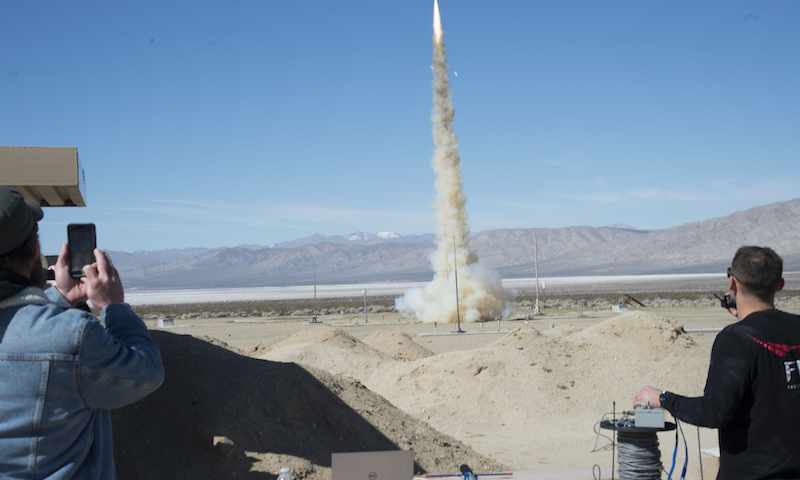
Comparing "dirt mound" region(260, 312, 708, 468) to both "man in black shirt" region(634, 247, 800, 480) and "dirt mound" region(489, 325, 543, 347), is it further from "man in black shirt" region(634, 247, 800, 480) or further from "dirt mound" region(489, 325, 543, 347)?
"man in black shirt" region(634, 247, 800, 480)

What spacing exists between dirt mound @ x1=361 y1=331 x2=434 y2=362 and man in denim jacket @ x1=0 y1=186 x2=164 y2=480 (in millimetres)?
18343

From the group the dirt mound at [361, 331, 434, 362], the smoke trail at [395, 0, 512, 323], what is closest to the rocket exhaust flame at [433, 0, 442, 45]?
the smoke trail at [395, 0, 512, 323]

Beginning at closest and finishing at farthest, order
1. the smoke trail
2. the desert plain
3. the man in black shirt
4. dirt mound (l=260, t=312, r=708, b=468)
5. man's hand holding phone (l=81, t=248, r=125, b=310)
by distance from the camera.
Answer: man's hand holding phone (l=81, t=248, r=125, b=310)
the man in black shirt
the desert plain
dirt mound (l=260, t=312, r=708, b=468)
the smoke trail

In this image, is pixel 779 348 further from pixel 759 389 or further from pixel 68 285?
pixel 68 285

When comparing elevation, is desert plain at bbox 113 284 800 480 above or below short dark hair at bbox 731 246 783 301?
below

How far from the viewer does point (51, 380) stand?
7.19 feet

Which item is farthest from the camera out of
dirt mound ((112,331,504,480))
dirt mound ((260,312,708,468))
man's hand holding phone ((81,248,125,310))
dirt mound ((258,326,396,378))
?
dirt mound ((258,326,396,378))

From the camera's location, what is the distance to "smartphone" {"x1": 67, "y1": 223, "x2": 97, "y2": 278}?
2.66 metres

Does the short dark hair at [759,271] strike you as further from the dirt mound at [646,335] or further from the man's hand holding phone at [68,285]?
the dirt mound at [646,335]

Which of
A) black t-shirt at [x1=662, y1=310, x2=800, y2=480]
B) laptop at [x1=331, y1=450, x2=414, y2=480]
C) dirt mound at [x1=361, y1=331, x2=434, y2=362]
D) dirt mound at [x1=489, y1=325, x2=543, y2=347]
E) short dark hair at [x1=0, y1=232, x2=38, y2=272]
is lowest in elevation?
dirt mound at [x1=361, y1=331, x2=434, y2=362]

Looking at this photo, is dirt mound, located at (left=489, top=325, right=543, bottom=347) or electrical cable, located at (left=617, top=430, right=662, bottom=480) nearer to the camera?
electrical cable, located at (left=617, top=430, right=662, bottom=480)

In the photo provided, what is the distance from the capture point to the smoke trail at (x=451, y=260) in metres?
33.9

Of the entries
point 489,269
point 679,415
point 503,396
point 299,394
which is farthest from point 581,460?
point 489,269

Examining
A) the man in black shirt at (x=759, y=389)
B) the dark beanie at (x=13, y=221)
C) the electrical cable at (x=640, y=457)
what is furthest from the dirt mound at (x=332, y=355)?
the dark beanie at (x=13, y=221)
